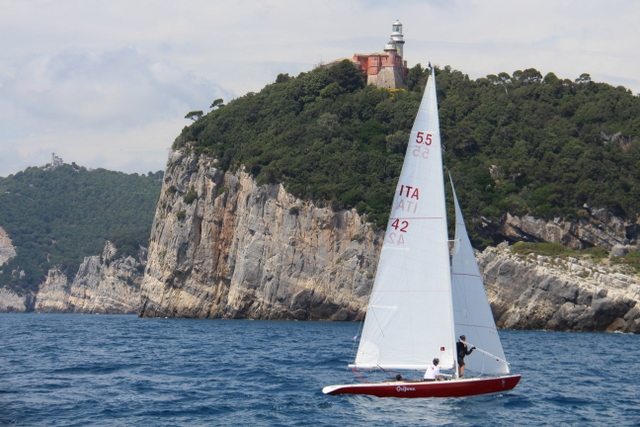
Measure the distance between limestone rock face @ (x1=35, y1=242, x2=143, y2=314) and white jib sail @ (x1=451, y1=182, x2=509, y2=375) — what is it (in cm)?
10242

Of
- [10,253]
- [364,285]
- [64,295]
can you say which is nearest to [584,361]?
[364,285]

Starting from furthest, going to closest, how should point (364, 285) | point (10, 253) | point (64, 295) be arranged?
point (10, 253) < point (64, 295) < point (364, 285)

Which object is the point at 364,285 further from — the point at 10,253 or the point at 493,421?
the point at 10,253

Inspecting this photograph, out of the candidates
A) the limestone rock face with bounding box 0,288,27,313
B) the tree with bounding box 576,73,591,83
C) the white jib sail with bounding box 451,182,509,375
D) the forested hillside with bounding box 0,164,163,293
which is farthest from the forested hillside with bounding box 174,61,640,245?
the limestone rock face with bounding box 0,288,27,313

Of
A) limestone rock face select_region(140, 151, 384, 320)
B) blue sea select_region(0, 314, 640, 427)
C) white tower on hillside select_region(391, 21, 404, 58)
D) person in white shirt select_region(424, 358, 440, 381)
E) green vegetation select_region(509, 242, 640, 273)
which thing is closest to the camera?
blue sea select_region(0, 314, 640, 427)

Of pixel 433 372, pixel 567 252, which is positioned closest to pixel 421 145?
pixel 433 372

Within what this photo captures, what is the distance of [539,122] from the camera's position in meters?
84.1

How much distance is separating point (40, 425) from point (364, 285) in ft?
155

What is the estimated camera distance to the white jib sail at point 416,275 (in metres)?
23.1

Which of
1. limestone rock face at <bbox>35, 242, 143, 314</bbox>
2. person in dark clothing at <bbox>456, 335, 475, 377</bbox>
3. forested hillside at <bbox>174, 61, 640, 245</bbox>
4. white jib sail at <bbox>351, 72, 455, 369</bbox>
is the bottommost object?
limestone rock face at <bbox>35, 242, 143, 314</bbox>

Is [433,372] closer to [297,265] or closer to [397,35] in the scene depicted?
[297,265]

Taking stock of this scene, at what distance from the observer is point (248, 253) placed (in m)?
73.3

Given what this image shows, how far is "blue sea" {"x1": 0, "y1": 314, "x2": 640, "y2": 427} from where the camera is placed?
72.3ft

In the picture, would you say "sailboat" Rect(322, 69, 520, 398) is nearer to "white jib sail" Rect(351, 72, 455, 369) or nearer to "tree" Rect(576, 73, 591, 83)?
"white jib sail" Rect(351, 72, 455, 369)
